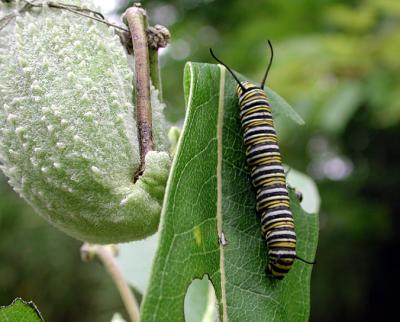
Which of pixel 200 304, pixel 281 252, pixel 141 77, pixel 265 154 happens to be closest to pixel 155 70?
pixel 141 77

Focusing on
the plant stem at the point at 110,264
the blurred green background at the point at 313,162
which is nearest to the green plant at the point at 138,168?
the plant stem at the point at 110,264

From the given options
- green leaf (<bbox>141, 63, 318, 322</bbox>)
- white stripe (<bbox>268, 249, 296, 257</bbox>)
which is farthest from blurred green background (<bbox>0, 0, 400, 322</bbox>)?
white stripe (<bbox>268, 249, 296, 257</bbox>)

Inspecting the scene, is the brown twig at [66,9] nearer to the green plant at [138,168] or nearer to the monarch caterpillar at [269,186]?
the green plant at [138,168]

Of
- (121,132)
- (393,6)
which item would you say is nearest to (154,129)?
(121,132)

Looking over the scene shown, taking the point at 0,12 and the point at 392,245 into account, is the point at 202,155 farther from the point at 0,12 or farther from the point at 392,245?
the point at 392,245

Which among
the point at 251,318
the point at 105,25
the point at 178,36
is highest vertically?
the point at 178,36

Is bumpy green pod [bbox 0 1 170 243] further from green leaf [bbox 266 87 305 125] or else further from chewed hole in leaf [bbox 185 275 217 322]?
chewed hole in leaf [bbox 185 275 217 322]
